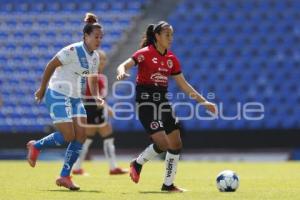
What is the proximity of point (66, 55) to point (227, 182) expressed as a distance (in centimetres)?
259

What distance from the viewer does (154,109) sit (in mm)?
9281

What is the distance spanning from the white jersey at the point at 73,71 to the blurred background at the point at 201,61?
10.6m

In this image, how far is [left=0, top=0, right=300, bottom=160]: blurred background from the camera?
20.2 metres

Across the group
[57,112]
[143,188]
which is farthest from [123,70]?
[143,188]

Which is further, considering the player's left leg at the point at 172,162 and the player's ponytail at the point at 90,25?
the player's ponytail at the point at 90,25

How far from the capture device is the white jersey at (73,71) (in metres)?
9.48

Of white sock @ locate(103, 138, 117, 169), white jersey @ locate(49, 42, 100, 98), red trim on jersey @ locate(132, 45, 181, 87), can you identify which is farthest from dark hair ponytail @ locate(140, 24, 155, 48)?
white sock @ locate(103, 138, 117, 169)

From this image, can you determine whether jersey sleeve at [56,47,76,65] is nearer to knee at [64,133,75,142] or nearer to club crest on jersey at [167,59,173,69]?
knee at [64,133,75,142]

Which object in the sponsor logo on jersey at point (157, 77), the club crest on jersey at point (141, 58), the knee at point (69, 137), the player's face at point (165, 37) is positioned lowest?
the knee at point (69, 137)

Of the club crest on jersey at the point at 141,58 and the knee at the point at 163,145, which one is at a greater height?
the club crest on jersey at the point at 141,58

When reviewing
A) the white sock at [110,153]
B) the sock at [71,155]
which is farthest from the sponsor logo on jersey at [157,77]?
the white sock at [110,153]

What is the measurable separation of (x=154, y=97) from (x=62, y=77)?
Answer: 125 centimetres

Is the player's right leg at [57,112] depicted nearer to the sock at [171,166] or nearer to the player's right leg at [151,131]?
the player's right leg at [151,131]

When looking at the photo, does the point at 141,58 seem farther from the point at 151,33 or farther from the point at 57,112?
the point at 57,112
